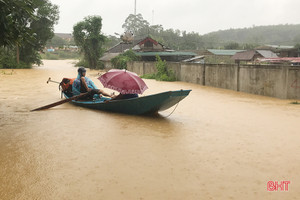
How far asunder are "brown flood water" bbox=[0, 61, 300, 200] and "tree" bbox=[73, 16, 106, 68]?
109 feet

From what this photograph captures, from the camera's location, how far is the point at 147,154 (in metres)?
6.09

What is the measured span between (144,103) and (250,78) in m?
7.69

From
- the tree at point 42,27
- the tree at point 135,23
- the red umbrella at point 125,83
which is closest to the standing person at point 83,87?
the red umbrella at point 125,83

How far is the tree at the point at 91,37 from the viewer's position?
42094 mm

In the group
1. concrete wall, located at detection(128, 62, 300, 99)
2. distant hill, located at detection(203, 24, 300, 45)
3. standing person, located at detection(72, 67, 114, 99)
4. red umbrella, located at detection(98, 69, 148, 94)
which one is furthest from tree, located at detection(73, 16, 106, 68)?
distant hill, located at detection(203, 24, 300, 45)

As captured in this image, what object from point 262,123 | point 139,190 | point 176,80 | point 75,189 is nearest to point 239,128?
point 262,123

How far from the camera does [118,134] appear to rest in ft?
24.8

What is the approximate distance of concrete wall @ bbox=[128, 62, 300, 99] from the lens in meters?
12.5

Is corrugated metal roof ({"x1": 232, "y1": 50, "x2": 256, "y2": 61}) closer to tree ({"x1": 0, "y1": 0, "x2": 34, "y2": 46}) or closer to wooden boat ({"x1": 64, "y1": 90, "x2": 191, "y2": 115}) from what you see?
wooden boat ({"x1": 64, "y1": 90, "x2": 191, "y2": 115})

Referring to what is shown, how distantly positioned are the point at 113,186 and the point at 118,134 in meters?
3.03

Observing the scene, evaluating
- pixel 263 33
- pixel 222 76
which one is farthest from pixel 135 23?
pixel 222 76

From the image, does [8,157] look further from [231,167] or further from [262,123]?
[262,123]

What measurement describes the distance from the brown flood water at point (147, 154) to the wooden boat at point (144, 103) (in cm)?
27

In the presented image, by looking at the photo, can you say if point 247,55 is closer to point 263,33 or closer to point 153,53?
point 153,53
